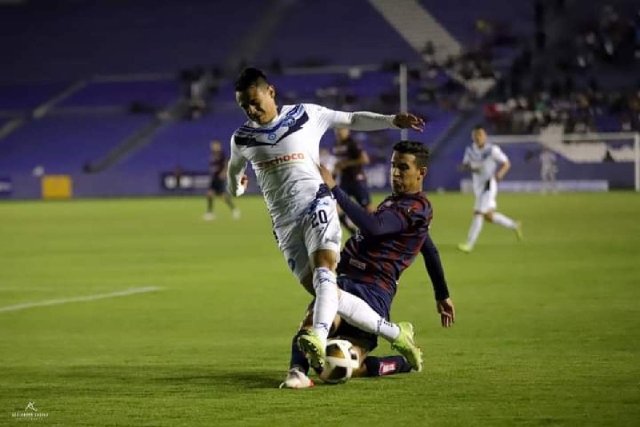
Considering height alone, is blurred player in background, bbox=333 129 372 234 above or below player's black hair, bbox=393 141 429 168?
below

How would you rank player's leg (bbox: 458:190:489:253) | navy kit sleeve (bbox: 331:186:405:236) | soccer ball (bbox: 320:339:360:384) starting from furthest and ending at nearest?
player's leg (bbox: 458:190:489:253), soccer ball (bbox: 320:339:360:384), navy kit sleeve (bbox: 331:186:405:236)

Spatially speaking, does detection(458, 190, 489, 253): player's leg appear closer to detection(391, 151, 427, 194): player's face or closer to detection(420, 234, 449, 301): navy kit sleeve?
detection(420, 234, 449, 301): navy kit sleeve

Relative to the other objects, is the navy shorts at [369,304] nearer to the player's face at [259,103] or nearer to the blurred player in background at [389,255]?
the blurred player in background at [389,255]

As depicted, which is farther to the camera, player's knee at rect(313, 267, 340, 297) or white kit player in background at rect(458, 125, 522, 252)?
white kit player in background at rect(458, 125, 522, 252)

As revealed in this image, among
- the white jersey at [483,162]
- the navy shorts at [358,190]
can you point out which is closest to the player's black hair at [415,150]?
the white jersey at [483,162]

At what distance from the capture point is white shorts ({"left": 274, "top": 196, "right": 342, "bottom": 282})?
837 cm

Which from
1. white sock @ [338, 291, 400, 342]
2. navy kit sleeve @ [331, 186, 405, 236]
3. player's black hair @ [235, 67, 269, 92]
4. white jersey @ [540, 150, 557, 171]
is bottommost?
white jersey @ [540, 150, 557, 171]

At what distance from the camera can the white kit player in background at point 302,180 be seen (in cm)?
834

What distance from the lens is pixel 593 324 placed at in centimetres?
1169

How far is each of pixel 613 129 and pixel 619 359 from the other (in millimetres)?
40111

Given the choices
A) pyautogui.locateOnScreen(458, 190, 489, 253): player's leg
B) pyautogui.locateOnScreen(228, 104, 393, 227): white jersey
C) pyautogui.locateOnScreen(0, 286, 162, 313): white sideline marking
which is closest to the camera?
pyautogui.locateOnScreen(228, 104, 393, 227): white jersey

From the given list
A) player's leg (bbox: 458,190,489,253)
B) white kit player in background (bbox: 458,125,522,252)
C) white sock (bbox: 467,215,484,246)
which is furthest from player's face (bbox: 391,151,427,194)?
white kit player in background (bbox: 458,125,522,252)

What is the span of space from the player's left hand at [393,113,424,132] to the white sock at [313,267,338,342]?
1103 millimetres

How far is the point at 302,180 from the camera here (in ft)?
28.0
